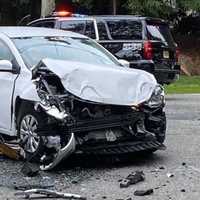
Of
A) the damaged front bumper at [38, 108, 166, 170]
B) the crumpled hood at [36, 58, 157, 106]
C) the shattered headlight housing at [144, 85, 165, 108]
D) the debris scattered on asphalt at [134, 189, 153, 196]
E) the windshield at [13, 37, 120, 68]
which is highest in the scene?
the windshield at [13, 37, 120, 68]

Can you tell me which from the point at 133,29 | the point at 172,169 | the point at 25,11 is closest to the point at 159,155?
the point at 172,169

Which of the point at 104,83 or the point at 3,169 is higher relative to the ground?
the point at 104,83

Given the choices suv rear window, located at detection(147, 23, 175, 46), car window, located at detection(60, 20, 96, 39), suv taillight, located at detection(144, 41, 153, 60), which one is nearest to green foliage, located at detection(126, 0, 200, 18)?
suv rear window, located at detection(147, 23, 175, 46)

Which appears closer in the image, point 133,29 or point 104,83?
point 104,83

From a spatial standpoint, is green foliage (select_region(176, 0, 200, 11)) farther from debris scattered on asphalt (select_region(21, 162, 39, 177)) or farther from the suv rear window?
debris scattered on asphalt (select_region(21, 162, 39, 177))

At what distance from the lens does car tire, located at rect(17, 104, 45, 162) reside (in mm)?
8375

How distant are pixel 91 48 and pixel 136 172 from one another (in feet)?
9.11

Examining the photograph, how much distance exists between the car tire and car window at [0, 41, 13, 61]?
1.04 meters

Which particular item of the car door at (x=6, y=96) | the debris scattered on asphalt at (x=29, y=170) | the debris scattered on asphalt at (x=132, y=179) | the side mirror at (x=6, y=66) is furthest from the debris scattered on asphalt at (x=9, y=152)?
the debris scattered on asphalt at (x=132, y=179)

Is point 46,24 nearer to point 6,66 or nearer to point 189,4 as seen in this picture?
point 6,66

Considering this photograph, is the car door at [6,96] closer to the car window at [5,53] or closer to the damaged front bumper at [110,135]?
the car window at [5,53]

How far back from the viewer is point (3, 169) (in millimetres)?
8539

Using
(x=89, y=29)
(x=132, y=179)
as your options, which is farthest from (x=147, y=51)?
(x=132, y=179)

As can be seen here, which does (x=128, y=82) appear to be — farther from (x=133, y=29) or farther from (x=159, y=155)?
(x=133, y=29)
